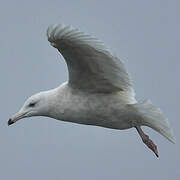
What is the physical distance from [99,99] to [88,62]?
798 millimetres

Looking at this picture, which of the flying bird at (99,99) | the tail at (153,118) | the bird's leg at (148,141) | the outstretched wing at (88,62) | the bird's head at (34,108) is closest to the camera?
the outstretched wing at (88,62)

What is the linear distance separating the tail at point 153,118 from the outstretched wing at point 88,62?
0.56 meters

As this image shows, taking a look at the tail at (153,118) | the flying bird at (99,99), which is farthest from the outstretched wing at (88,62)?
the tail at (153,118)

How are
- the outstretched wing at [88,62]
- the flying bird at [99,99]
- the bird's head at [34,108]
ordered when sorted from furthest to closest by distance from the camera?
the bird's head at [34,108] → the flying bird at [99,99] → the outstretched wing at [88,62]

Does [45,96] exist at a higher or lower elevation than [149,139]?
higher

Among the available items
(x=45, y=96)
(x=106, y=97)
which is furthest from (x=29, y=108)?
(x=106, y=97)

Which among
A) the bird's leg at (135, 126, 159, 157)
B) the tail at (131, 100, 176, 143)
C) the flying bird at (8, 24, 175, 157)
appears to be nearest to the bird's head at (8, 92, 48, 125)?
the flying bird at (8, 24, 175, 157)

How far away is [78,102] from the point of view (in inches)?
507

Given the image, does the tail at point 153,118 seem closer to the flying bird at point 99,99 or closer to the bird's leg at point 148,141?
the flying bird at point 99,99

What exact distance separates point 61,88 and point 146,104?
1508 mm

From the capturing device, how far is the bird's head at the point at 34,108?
13.2 metres

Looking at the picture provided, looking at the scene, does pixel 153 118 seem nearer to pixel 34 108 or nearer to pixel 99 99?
pixel 99 99

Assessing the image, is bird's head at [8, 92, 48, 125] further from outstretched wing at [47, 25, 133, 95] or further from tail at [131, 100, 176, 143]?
tail at [131, 100, 176, 143]

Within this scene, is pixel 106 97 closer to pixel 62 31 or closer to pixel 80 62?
pixel 80 62
